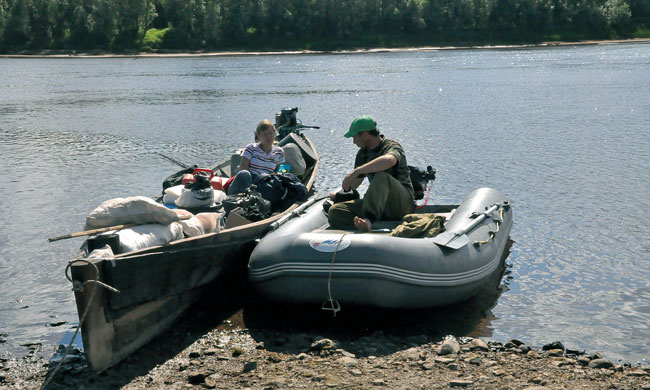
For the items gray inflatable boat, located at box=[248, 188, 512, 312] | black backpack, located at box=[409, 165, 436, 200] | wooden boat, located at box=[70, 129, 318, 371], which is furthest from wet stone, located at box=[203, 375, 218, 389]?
black backpack, located at box=[409, 165, 436, 200]

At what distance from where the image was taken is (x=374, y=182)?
8969mm

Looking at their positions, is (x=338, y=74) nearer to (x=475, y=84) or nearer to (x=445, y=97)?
(x=475, y=84)

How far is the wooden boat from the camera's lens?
6.89m

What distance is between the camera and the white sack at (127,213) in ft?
25.8

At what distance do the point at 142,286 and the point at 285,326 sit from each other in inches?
61.6

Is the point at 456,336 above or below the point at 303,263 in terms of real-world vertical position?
below

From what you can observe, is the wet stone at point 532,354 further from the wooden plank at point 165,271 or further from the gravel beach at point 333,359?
the wooden plank at point 165,271

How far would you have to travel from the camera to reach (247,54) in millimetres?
90438

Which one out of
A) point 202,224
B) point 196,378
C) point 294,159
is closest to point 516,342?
point 196,378

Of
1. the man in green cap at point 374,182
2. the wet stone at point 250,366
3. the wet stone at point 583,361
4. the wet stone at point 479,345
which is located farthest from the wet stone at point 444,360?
the man in green cap at point 374,182

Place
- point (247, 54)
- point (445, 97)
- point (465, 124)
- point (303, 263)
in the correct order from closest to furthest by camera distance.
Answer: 1. point (303, 263)
2. point (465, 124)
3. point (445, 97)
4. point (247, 54)

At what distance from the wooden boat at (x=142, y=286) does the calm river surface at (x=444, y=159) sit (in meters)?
1.09

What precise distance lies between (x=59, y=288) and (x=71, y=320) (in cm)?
123

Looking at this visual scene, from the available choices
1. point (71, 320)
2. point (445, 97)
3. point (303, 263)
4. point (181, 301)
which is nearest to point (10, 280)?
point (71, 320)
